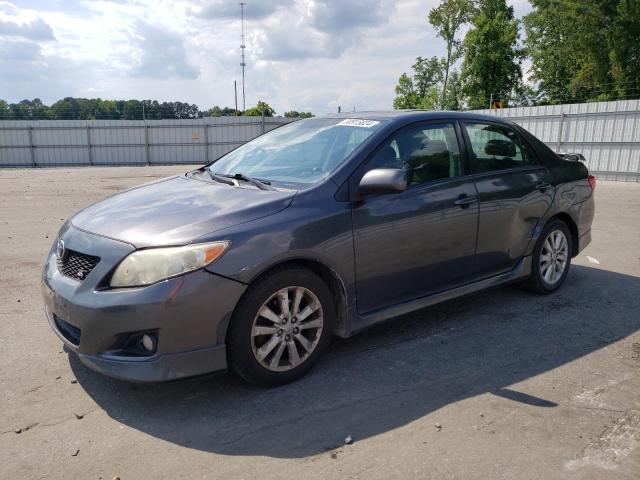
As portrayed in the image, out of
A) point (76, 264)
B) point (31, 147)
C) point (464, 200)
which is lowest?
point (31, 147)

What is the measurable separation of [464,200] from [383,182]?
3.37 feet

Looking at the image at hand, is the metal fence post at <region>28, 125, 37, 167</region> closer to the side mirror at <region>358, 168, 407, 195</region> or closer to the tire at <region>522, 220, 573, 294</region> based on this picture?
the tire at <region>522, 220, 573, 294</region>

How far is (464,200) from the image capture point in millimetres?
4141

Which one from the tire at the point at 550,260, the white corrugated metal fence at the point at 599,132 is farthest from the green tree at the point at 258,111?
the tire at the point at 550,260

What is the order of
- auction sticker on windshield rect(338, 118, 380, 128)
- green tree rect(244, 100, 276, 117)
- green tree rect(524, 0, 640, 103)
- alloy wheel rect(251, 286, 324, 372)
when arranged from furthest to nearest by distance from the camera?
green tree rect(244, 100, 276, 117), green tree rect(524, 0, 640, 103), auction sticker on windshield rect(338, 118, 380, 128), alloy wheel rect(251, 286, 324, 372)

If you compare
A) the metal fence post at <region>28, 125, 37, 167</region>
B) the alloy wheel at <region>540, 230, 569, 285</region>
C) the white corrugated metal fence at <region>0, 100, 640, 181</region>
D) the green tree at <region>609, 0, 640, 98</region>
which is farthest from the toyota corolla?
the green tree at <region>609, 0, 640, 98</region>

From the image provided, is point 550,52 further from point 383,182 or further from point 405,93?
point 383,182

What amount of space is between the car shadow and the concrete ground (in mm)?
11

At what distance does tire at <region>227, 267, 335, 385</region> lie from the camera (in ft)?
10.1

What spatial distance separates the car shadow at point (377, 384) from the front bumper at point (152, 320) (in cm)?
31

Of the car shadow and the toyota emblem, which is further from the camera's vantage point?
the toyota emblem

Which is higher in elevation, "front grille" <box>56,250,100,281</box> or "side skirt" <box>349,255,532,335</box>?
"front grille" <box>56,250,100,281</box>

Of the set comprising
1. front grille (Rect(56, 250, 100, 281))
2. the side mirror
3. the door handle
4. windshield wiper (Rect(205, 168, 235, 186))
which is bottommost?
front grille (Rect(56, 250, 100, 281))

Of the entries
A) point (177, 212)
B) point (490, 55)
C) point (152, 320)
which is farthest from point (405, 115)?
point (490, 55)
